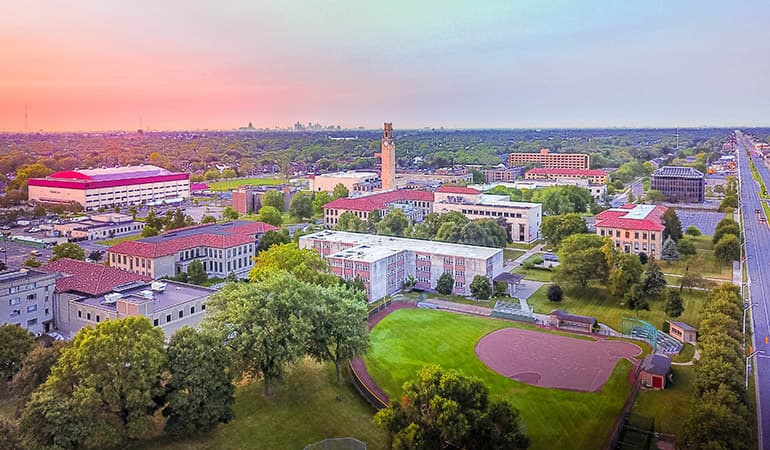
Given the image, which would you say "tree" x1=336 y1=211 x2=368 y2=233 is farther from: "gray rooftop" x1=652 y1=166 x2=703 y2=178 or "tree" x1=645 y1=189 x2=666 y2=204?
"gray rooftop" x1=652 y1=166 x2=703 y2=178

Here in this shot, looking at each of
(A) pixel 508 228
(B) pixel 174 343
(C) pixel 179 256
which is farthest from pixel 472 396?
(A) pixel 508 228

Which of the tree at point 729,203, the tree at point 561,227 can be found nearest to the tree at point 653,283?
the tree at point 561,227

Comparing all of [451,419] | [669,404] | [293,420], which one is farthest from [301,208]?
[451,419]

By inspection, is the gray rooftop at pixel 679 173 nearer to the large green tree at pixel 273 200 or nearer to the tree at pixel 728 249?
the tree at pixel 728 249

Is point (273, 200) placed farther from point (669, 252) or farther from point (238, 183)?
point (669, 252)

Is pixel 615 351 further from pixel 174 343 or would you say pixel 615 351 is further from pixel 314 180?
pixel 314 180
